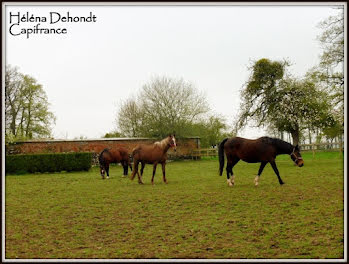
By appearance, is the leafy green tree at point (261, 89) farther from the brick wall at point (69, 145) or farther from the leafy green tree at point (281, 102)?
the brick wall at point (69, 145)

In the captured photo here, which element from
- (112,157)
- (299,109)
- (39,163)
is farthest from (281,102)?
(39,163)

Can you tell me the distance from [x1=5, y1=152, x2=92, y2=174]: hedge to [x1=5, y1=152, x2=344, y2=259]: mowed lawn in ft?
36.6

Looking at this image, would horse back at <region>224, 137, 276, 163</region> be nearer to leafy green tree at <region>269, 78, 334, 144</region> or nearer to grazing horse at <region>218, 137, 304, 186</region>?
grazing horse at <region>218, 137, 304, 186</region>

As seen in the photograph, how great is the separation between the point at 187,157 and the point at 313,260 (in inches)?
1138

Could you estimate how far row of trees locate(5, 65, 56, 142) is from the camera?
28625 mm

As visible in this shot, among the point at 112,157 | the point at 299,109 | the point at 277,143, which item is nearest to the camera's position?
the point at 277,143

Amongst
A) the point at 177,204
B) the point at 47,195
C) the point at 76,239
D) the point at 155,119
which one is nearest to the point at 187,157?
the point at 155,119

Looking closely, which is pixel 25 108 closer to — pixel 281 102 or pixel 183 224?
pixel 281 102

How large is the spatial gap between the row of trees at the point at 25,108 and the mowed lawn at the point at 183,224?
21.4 meters

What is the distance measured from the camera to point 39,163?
67.1 feet

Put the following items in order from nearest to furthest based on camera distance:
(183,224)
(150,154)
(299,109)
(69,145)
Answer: (183,224) → (150,154) → (299,109) → (69,145)

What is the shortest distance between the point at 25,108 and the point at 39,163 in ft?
38.8

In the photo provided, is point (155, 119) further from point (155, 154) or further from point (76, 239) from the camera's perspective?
point (76, 239)

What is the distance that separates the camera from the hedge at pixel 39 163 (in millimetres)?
20453
